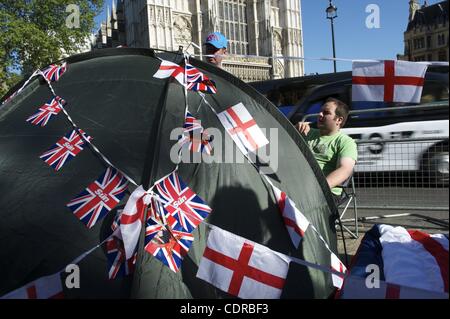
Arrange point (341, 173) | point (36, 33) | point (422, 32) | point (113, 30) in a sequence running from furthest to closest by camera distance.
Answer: point (422, 32) < point (113, 30) < point (36, 33) < point (341, 173)

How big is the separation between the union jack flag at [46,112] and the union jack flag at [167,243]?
1.14 metres

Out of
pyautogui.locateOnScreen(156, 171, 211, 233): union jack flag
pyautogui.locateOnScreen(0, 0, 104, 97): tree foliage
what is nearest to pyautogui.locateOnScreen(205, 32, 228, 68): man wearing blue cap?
Result: pyautogui.locateOnScreen(156, 171, 211, 233): union jack flag

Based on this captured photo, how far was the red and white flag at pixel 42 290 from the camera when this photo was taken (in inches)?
76.4

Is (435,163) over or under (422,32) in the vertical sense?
under

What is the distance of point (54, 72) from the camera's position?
2908mm

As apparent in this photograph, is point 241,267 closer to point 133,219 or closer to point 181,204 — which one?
point 181,204

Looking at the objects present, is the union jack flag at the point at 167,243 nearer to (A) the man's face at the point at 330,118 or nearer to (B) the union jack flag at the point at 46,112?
(B) the union jack flag at the point at 46,112

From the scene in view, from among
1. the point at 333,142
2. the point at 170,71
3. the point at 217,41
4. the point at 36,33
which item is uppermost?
the point at 36,33

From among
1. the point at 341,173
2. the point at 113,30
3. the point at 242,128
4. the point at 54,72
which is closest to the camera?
the point at 242,128

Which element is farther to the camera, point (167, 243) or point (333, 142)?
point (333, 142)

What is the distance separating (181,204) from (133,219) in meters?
0.28

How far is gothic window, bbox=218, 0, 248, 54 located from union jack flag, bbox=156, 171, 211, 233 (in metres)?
51.2

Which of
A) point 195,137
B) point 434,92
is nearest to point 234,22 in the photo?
point 434,92

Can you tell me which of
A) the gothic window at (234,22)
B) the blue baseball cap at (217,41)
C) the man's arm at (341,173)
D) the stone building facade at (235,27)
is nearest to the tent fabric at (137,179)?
the man's arm at (341,173)
